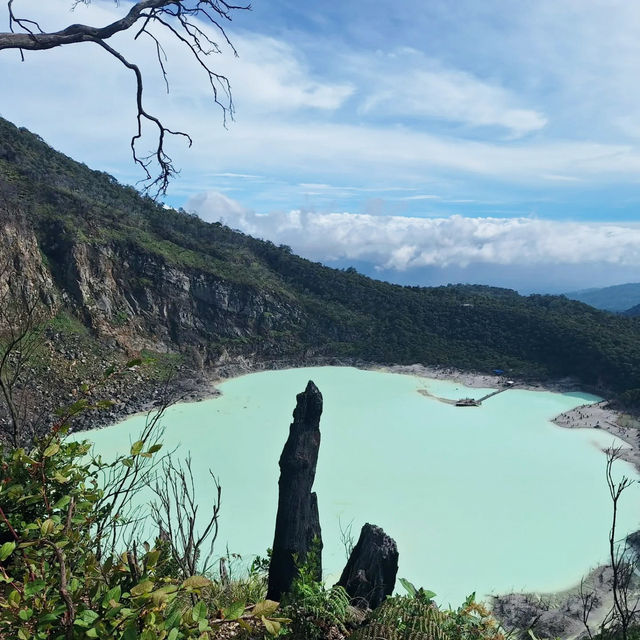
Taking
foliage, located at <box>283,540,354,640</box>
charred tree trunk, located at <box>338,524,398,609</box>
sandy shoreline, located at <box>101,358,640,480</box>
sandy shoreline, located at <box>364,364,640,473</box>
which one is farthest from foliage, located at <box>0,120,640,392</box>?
foliage, located at <box>283,540,354,640</box>

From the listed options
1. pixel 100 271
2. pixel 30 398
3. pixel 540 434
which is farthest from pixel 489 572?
pixel 100 271

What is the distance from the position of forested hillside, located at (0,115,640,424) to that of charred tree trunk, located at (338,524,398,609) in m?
18.5

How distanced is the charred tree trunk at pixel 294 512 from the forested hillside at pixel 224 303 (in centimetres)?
1788

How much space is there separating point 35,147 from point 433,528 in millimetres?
31529

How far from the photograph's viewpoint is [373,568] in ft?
9.64

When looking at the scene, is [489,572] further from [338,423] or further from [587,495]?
[338,423]

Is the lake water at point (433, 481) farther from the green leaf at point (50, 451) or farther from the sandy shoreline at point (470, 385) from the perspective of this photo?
the green leaf at point (50, 451)

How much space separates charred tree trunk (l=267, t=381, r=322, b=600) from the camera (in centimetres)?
304

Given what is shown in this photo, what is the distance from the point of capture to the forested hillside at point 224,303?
69.9ft

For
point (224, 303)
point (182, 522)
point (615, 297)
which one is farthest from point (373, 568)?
point (615, 297)

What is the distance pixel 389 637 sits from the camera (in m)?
1.74

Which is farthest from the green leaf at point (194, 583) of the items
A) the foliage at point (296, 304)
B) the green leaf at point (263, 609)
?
the foliage at point (296, 304)

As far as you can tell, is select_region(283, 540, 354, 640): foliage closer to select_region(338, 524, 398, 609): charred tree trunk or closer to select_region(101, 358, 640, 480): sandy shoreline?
select_region(338, 524, 398, 609): charred tree trunk

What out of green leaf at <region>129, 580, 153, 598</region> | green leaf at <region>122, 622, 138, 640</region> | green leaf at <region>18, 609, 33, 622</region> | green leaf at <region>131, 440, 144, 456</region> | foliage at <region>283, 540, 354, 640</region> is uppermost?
green leaf at <region>131, 440, 144, 456</region>
